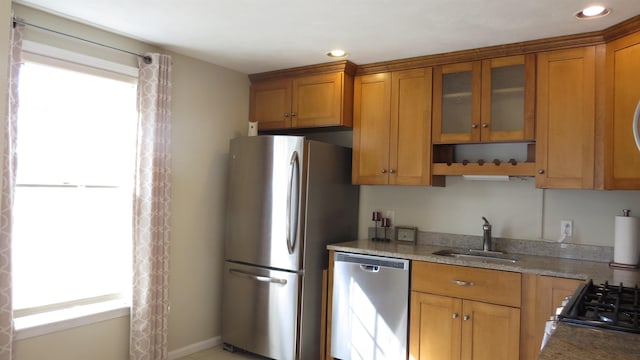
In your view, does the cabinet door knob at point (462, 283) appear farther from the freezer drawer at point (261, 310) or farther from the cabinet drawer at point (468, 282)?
the freezer drawer at point (261, 310)

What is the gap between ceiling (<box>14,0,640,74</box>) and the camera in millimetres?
2355

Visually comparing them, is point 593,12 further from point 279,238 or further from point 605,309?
point 279,238

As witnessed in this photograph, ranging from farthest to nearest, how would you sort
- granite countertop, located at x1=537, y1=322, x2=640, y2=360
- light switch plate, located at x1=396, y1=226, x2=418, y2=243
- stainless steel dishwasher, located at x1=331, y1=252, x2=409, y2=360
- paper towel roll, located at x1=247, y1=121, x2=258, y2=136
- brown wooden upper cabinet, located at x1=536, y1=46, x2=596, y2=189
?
paper towel roll, located at x1=247, y1=121, x2=258, y2=136
light switch plate, located at x1=396, y1=226, x2=418, y2=243
stainless steel dishwasher, located at x1=331, y1=252, x2=409, y2=360
brown wooden upper cabinet, located at x1=536, y1=46, x2=596, y2=189
granite countertop, located at x1=537, y1=322, x2=640, y2=360

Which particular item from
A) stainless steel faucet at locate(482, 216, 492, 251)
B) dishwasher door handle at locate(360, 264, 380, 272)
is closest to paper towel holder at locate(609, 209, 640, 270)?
stainless steel faucet at locate(482, 216, 492, 251)

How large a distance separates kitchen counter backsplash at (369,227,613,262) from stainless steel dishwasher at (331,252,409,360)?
1.94 feet

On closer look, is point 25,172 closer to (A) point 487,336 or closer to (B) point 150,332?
(B) point 150,332

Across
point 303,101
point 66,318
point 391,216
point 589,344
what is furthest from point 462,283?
point 66,318

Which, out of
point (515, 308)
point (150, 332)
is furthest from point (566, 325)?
point (150, 332)

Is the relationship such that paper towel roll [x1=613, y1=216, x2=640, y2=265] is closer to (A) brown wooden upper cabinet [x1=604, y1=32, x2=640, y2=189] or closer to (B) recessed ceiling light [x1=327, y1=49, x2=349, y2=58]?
(A) brown wooden upper cabinet [x1=604, y1=32, x2=640, y2=189]

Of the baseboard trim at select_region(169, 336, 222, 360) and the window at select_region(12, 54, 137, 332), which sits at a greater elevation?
the window at select_region(12, 54, 137, 332)

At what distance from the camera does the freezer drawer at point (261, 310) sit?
325 centimetres

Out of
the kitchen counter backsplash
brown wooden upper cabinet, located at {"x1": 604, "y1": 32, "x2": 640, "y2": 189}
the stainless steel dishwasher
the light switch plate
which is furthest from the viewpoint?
the light switch plate

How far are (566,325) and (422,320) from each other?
1.60 meters

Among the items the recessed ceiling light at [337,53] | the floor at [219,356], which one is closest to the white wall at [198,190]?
the floor at [219,356]
